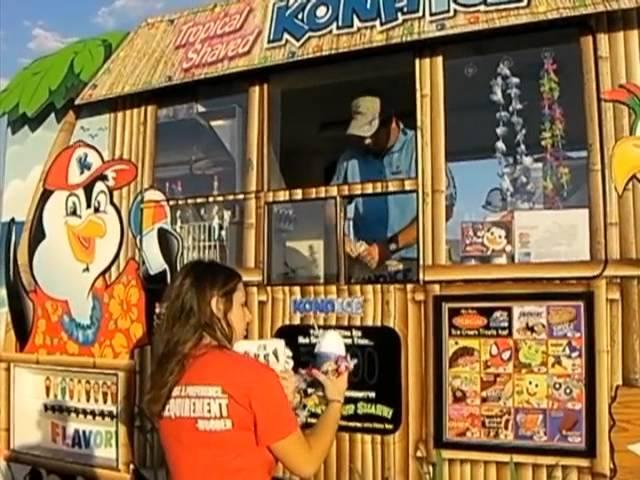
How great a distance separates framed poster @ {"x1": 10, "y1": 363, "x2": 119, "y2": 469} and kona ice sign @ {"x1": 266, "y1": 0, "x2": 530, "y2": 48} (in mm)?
1889

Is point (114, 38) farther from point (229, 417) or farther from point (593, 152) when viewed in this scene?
point (229, 417)

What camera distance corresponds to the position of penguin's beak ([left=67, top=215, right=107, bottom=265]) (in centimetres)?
476

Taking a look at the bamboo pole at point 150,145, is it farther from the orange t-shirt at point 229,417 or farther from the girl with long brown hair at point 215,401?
the orange t-shirt at point 229,417

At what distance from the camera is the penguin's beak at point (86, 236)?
187 inches

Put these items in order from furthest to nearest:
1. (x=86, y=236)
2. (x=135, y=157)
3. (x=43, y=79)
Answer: (x=43, y=79), (x=86, y=236), (x=135, y=157)

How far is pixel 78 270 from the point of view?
189 inches

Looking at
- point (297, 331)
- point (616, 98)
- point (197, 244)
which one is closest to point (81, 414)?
point (197, 244)

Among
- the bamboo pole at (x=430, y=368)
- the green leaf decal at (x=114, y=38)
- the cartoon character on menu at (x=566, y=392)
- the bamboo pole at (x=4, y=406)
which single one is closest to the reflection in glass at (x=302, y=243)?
the bamboo pole at (x=430, y=368)

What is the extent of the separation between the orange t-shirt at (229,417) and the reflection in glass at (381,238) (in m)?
1.47

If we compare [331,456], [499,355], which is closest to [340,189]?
[499,355]

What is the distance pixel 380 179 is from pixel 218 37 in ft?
3.78

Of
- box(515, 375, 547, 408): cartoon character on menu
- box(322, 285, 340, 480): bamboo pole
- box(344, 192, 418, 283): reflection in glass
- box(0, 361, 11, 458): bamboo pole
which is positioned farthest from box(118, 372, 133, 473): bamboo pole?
box(515, 375, 547, 408): cartoon character on menu

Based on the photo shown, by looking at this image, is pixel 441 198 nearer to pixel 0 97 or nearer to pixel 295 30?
pixel 295 30

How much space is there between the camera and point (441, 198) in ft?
12.2
